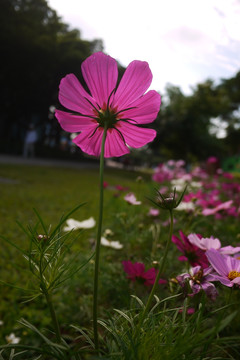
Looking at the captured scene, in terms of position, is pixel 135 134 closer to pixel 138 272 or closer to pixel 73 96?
pixel 73 96

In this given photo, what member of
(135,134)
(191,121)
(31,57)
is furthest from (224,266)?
(191,121)

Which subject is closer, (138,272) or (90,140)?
(90,140)

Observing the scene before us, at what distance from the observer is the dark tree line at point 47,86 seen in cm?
1598

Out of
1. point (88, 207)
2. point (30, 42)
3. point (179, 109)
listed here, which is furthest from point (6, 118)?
point (88, 207)

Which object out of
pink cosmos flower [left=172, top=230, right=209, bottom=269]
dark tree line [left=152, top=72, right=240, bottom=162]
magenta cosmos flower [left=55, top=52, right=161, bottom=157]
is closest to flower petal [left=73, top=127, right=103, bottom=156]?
magenta cosmos flower [left=55, top=52, right=161, bottom=157]

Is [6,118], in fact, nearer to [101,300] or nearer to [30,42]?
[30,42]

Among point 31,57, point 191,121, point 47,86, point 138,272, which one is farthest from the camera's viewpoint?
point 191,121

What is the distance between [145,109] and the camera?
66cm

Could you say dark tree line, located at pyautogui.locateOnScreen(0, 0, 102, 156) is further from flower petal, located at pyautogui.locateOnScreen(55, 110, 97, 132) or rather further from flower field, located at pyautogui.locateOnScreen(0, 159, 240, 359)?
flower petal, located at pyautogui.locateOnScreen(55, 110, 97, 132)

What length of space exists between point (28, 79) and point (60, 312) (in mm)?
17528

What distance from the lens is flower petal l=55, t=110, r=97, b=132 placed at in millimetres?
669

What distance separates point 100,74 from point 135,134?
5.7 inches

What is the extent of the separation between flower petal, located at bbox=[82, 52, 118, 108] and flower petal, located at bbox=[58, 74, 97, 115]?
0.02 meters

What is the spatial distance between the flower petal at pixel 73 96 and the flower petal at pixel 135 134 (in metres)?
0.08
